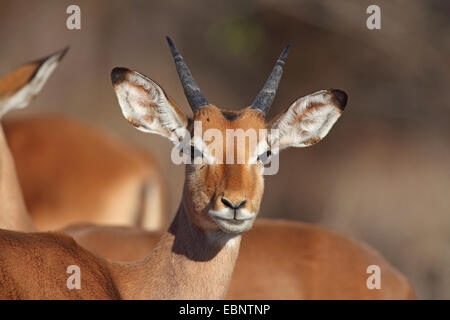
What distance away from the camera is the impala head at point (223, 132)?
359cm

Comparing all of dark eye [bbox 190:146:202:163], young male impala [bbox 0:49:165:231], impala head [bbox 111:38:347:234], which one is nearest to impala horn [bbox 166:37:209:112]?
impala head [bbox 111:38:347:234]

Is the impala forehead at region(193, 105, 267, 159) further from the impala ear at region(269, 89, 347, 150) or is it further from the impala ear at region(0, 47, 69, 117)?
the impala ear at region(0, 47, 69, 117)

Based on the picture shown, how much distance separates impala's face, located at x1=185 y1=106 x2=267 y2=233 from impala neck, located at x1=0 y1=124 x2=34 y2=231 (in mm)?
1700

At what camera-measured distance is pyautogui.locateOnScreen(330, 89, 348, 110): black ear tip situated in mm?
4012

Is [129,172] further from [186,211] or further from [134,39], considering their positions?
[134,39]

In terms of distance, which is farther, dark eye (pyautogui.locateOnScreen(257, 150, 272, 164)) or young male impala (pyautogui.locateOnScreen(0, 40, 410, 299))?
dark eye (pyautogui.locateOnScreen(257, 150, 272, 164))

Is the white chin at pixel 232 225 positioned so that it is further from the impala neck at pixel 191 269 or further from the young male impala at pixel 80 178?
the young male impala at pixel 80 178

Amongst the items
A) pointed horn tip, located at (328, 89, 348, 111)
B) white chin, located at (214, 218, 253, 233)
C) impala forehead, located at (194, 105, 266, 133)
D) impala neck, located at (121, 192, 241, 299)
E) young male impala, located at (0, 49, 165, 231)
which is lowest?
impala neck, located at (121, 192, 241, 299)

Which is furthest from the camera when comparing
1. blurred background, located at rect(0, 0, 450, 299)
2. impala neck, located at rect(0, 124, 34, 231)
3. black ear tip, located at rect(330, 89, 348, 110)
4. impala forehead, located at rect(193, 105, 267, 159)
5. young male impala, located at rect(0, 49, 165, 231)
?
blurred background, located at rect(0, 0, 450, 299)

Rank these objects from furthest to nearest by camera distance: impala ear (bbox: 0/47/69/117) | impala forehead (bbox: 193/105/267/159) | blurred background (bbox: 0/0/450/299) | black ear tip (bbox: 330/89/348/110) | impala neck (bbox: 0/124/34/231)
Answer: blurred background (bbox: 0/0/450/299) → impala ear (bbox: 0/47/69/117) → impala neck (bbox: 0/124/34/231) → black ear tip (bbox: 330/89/348/110) → impala forehead (bbox: 193/105/267/159)

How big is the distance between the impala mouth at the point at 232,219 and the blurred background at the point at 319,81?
18.2 ft

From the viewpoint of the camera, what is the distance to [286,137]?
4094 millimetres

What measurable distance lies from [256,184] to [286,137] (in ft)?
1.50
